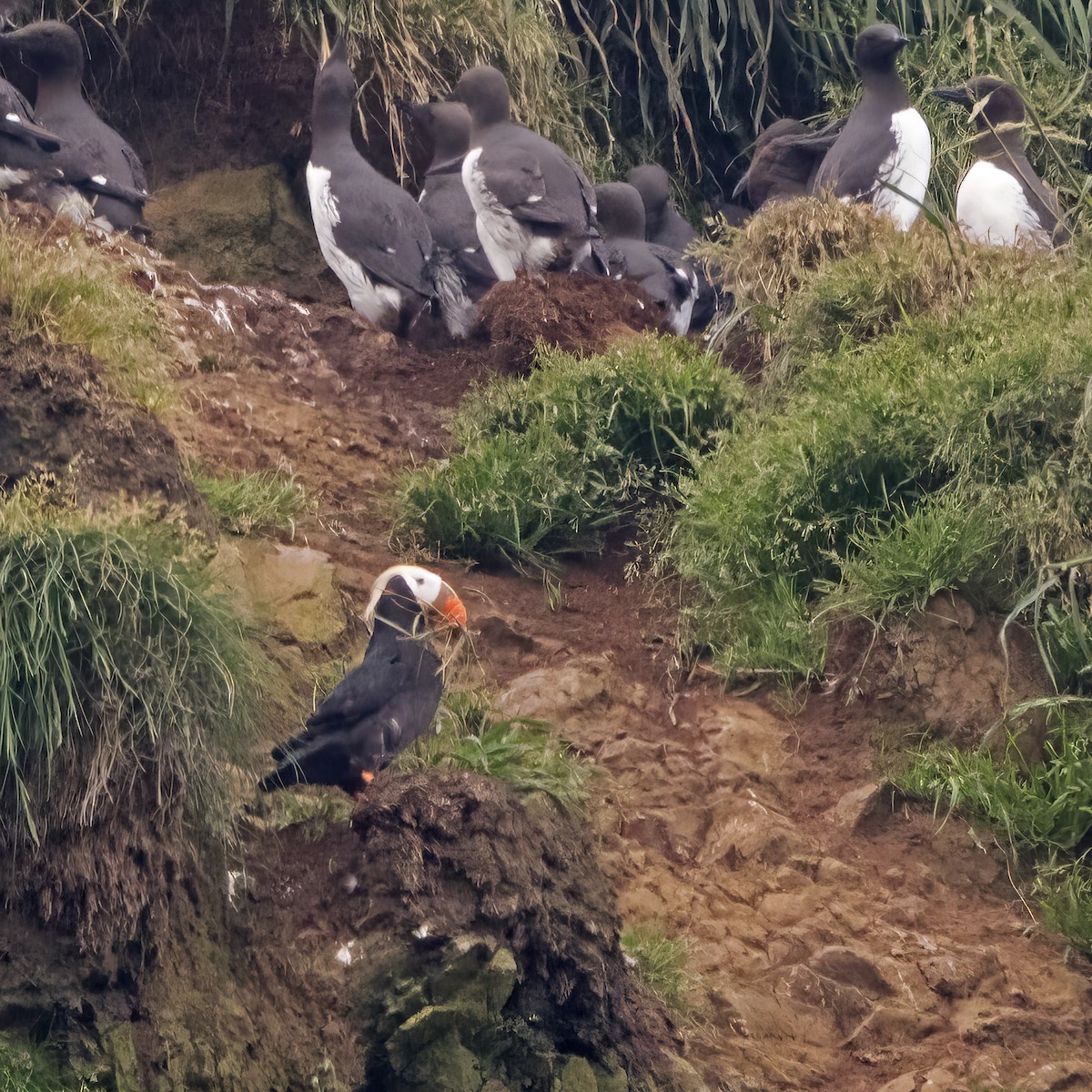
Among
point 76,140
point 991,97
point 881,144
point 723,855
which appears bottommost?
point 723,855

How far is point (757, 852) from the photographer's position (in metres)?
4.66

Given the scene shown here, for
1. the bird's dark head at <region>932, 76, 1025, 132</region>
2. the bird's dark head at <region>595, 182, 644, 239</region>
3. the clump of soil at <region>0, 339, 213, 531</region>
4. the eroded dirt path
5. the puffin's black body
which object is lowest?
the eroded dirt path

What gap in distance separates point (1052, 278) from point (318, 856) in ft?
12.6

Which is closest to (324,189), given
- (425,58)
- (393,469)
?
(425,58)

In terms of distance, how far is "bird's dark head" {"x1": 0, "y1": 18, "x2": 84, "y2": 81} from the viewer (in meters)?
7.61

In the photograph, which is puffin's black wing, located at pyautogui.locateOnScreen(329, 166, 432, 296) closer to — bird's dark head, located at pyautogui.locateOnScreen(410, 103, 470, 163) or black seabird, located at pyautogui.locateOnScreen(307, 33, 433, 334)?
black seabird, located at pyautogui.locateOnScreen(307, 33, 433, 334)

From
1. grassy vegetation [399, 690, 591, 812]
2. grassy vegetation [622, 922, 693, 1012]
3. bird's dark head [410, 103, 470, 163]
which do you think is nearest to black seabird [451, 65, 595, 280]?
bird's dark head [410, 103, 470, 163]

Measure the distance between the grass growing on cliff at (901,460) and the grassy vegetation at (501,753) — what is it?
41.1 inches

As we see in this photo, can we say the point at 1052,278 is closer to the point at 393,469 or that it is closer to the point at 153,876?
the point at 393,469

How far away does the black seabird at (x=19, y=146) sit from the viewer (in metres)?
6.86

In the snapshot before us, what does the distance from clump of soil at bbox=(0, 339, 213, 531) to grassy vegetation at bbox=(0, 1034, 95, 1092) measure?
5.18 ft

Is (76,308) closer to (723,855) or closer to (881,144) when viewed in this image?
(723,855)

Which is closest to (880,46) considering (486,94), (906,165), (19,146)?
(906,165)

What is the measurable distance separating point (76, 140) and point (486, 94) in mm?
2114
